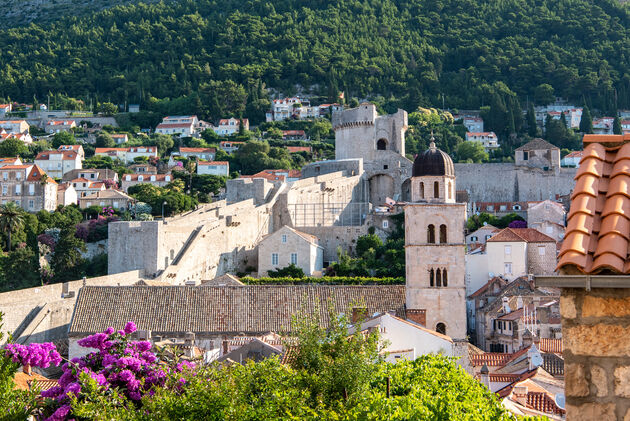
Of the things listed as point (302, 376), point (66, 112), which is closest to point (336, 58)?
point (66, 112)

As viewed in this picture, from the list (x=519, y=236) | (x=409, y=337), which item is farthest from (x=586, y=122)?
(x=409, y=337)

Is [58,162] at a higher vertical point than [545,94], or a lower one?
lower

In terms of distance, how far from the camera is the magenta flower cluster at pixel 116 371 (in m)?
13.4

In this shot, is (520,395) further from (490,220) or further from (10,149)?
(10,149)

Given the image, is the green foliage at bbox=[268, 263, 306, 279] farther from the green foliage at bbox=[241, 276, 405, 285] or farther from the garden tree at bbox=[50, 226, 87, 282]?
the garden tree at bbox=[50, 226, 87, 282]

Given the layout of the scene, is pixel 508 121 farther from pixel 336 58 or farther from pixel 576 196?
pixel 576 196

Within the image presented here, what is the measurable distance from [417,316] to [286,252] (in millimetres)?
17361

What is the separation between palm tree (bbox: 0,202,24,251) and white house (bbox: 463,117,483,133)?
59835mm

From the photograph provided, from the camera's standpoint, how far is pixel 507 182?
67.6m

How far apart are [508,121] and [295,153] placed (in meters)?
26.7

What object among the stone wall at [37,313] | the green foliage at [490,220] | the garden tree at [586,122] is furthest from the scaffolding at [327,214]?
the garden tree at [586,122]

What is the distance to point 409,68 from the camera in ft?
409

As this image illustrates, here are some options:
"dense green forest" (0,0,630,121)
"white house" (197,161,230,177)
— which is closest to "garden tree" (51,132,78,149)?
"white house" (197,161,230,177)

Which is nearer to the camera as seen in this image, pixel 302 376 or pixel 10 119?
pixel 302 376
